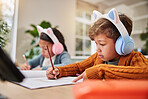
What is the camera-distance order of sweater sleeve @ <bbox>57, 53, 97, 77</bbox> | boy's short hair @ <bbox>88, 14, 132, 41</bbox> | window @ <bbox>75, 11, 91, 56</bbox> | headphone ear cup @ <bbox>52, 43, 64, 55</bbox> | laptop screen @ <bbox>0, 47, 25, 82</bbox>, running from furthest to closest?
window @ <bbox>75, 11, 91, 56</bbox> < headphone ear cup @ <bbox>52, 43, 64, 55</bbox> < sweater sleeve @ <bbox>57, 53, 97, 77</bbox> < boy's short hair @ <bbox>88, 14, 132, 41</bbox> < laptop screen @ <bbox>0, 47, 25, 82</bbox>

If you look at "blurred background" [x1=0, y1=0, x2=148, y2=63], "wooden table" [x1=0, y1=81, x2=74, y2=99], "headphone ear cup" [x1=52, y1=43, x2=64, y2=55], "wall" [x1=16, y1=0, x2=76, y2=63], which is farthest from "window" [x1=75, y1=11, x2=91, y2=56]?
"wooden table" [x1=0, y1=81, x2=74, y2=99]

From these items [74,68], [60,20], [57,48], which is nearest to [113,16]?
[74,68]

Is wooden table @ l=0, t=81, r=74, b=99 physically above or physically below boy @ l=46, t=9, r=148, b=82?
below

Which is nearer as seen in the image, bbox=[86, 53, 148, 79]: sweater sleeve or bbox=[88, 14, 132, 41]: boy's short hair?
bbox=[86, 53, 148, 79]: sweater sleeve

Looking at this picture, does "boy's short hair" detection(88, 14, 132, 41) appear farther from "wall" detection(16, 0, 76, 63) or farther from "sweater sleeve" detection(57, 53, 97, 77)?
"wall" detection(16, 0, 76, 63)

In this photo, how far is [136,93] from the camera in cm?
16

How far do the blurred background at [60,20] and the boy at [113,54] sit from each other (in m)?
1.33

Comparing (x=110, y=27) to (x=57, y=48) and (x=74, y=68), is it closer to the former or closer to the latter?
(x=74, y=68)

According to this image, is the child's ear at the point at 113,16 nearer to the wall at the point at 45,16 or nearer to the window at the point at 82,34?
the wall at the point at 45,16

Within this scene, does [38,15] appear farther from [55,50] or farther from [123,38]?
[123,38]

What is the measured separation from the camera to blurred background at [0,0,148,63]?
309cm

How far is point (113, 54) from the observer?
713 mm

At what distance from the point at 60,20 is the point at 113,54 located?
3807 millimetres

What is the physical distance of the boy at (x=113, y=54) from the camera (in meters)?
0.52
